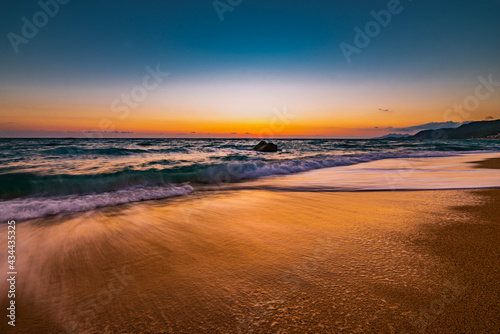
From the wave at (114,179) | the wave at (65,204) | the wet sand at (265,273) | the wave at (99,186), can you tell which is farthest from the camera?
the wave at (114,179)

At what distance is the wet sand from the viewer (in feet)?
5.61

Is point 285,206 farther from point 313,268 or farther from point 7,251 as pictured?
point 7,251

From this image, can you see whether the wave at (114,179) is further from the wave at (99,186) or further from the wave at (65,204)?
the wave at (65,204)

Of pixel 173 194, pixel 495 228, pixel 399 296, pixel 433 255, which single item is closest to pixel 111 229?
pixel 173 194

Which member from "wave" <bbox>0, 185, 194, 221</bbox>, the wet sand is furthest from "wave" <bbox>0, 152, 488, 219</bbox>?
the wet sand

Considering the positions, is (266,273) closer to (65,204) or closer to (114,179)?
(65,204)

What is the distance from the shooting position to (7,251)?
3230mm

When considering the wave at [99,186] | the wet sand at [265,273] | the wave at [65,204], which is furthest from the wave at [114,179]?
the wet sand at [265,273]

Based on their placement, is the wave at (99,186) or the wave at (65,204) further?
the wave at (99,186)

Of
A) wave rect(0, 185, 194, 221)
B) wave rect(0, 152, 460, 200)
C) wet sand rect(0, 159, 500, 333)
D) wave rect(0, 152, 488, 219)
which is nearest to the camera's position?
wet sand rect(0, 159, 500, 333)

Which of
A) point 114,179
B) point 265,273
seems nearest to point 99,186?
point 114,179

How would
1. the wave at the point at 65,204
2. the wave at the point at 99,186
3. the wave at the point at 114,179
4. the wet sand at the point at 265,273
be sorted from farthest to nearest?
the wave at the point at 114,179 → the wave at the point at 99,186 → the wave at the point at 65,204 → the wet sand at the point at 265,273

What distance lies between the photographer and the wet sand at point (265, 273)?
1.71 metres

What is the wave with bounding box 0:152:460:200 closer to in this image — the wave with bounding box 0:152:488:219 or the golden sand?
the wave with bounding box 0:152:488:219
